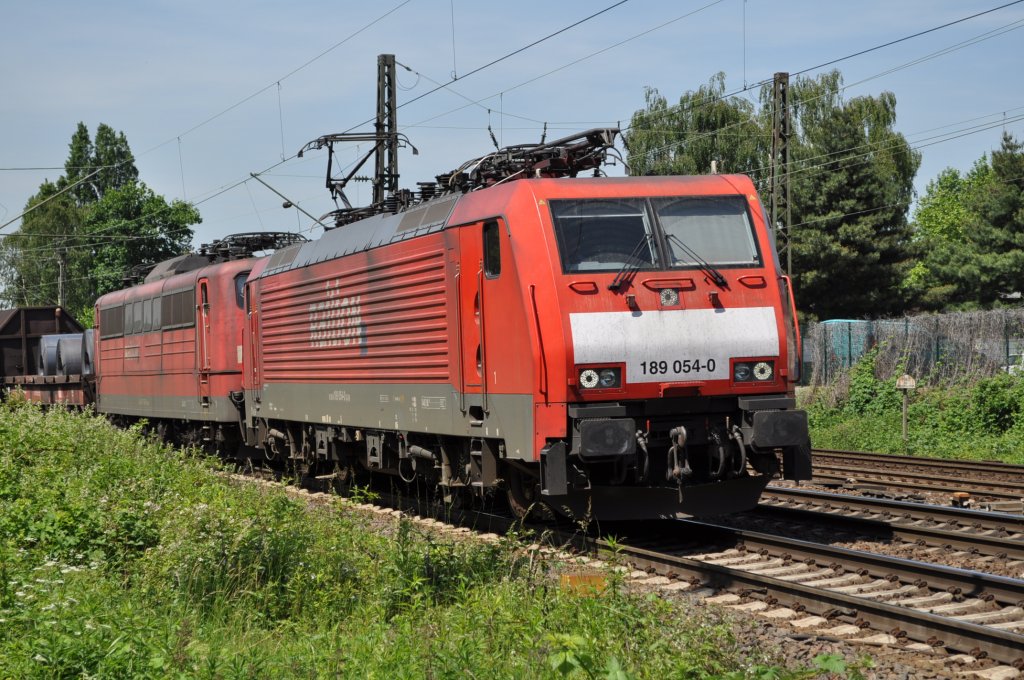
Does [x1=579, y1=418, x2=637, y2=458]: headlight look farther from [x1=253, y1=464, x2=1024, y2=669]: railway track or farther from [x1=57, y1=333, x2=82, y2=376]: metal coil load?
[x1=57, y1=333, x2=82, y2=376]: metal coil load

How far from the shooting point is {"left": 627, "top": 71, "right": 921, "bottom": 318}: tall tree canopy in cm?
4306

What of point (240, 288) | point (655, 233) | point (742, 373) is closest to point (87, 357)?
point (240, 288)

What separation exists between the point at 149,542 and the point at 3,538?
107 centimetres

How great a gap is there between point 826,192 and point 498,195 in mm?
35804

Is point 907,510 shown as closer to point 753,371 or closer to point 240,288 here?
point 753,371

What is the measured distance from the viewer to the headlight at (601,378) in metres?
9.38

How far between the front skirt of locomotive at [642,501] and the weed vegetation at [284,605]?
1.05 m

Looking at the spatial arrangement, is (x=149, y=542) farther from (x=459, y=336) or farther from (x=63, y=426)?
(x=63, y=426)

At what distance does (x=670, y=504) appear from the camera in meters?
9.85

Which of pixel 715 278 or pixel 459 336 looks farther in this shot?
pixel 459 336

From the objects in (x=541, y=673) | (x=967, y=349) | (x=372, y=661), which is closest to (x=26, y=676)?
(x=372, y=661)

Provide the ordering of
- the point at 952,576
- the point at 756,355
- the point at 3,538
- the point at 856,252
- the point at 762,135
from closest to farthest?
the point at 952,576, the point at 3,538, the point at 756,355, the point at 856,252, the point at 762,135

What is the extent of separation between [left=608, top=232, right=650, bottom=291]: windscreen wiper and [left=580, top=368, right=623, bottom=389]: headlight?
27.8 inches

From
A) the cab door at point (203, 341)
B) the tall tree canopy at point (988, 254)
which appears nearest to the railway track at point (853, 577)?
the cab door at point (203, 341)
